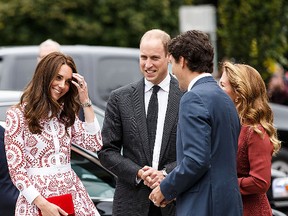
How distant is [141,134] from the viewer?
Result: 6105mm

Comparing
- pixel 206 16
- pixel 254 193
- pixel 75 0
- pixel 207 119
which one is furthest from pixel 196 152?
pixel 75 0

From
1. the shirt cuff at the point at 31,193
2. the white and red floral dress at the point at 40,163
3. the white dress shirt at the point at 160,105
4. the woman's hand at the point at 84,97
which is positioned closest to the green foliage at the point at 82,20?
the white dress shirt at the point at 160,105

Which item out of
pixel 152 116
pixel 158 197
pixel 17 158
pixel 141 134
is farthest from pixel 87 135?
pixel 158 197

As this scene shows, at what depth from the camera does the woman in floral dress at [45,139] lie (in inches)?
219

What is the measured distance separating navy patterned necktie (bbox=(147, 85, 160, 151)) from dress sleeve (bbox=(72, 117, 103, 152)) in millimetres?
339

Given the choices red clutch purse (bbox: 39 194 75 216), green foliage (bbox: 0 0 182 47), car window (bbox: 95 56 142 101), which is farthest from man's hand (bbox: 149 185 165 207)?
green foliage (bbox: 0 0 182 47)

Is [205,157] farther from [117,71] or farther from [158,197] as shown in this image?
[117,71]

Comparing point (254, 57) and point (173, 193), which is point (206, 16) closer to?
point (254, 57)

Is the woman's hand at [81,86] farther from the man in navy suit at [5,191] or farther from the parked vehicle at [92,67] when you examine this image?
the parked vehicle at [92,67]

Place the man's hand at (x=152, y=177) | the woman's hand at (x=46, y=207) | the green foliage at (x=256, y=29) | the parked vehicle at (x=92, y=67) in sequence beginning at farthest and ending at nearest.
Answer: the green foliage at (x=256, y=29) < the parked vehicle at (x=92, y=67) < the man's hand at (x=152, y=177) < the woman's hand at (x=46, y=207)

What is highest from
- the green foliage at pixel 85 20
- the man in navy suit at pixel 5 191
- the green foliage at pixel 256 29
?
the man in navy suit at pixel 5 191

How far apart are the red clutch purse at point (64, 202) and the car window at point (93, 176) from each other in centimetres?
126

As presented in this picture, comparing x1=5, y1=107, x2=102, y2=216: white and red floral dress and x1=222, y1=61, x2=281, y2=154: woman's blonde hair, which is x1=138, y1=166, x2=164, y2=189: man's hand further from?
x1=222, y1=61, x2=281, y2=154: woman's blonde hair

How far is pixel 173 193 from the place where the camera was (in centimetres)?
534
